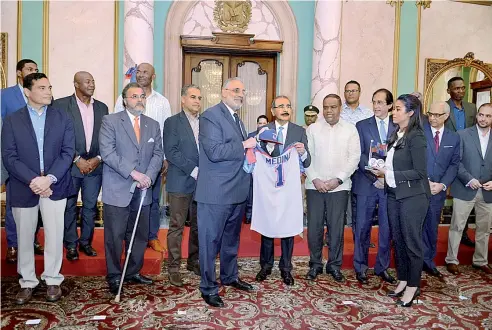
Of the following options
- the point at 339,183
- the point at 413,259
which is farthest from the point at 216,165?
the point at 413,259

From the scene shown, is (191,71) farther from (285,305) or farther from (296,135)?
(285,305)

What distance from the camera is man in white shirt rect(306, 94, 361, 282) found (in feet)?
14.0

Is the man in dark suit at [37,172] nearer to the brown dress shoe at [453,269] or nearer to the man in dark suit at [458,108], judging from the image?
the brown dress shoe at [453,269]

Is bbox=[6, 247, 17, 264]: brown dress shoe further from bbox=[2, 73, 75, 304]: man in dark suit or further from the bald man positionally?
bbox=[2, 73, 75, 304]: man in dark suit

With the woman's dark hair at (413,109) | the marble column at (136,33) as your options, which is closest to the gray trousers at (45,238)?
the woman's dark hair at (413,109)

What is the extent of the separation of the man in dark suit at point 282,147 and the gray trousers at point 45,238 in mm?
1786

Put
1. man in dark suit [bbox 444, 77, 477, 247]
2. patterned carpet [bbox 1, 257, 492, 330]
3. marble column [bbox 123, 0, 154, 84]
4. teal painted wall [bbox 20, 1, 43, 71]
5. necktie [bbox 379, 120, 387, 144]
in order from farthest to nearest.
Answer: teal painted wall [bbox 20, 1, 43, 71] < marble column [bbox 123, 0, 154, 84] < man in dark suit [bbox 444, 77, 477, 247] < necktie [bbox 379, 120, 387, 144] < patterned carpet [bbox 1, 257, 492, 330]

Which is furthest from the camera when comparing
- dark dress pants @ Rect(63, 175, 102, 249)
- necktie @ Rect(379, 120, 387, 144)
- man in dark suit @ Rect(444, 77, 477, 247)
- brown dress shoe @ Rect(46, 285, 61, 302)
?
man in dark suit @ Rect(444, 77, 477, 247)

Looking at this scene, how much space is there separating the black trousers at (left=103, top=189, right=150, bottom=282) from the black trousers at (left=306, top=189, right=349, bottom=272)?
5.06 feet

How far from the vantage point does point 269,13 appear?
24.5 ft

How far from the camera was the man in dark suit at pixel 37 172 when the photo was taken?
3541mm

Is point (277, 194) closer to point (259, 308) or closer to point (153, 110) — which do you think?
point (259, 308)

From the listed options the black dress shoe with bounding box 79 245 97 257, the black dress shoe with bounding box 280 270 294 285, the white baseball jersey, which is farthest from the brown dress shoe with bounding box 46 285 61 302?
the black dress shoe with bounding box 280 270 294 285

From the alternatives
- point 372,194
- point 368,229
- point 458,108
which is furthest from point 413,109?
point 458,108
